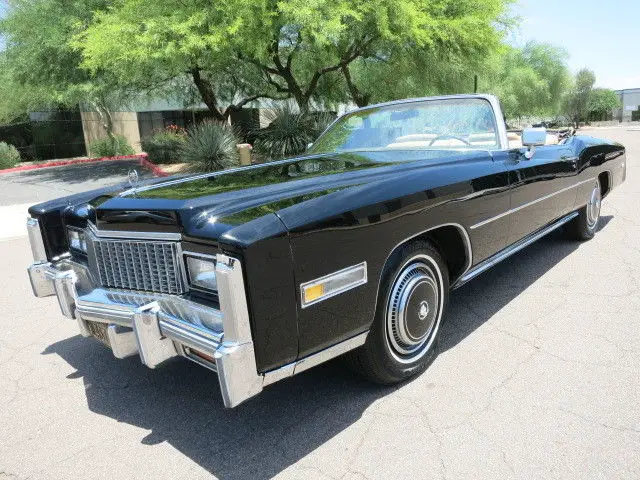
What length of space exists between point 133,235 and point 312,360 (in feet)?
3.45

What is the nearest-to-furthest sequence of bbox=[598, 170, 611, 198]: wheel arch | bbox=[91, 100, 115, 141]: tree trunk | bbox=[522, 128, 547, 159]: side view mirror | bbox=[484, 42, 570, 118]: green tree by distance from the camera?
bbox=[522, 128, 547, 159]: side view mirror
bbox=[598, 170, 611, 198]: wheel arch
bbox=[91, 100, 115, 141]: tree trunk
bbox=[484, 42, 570, 118]: green tree

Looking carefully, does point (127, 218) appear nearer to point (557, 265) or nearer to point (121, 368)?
point (121, 368)

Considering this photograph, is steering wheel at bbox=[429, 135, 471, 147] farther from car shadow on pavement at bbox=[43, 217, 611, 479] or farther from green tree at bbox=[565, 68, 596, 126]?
green tree at bbox=[565, 68, 596, 126]

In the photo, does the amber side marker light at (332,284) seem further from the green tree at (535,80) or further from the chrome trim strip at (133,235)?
the green tree at (535,80)

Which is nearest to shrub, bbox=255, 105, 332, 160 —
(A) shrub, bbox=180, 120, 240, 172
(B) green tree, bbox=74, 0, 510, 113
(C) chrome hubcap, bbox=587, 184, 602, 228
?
(A) shrub, bbox=180, 120, 240, 172

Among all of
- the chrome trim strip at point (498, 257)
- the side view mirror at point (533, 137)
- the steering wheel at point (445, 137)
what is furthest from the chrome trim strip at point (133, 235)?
the side view mirror at point (533, 137)

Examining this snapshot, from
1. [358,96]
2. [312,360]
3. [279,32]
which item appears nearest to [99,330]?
[312,360]

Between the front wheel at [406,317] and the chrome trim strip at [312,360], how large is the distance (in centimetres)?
19

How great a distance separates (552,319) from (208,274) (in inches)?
102

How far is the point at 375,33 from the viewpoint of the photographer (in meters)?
14.2

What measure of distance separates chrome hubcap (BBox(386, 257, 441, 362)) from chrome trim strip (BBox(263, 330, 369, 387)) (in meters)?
0.31

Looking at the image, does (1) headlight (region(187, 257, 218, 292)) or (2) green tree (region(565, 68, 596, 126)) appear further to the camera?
(2) green tree (region(565, 68, 596, 126))

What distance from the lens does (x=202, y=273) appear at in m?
2.20

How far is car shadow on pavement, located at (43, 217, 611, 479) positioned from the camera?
91.5 inches
